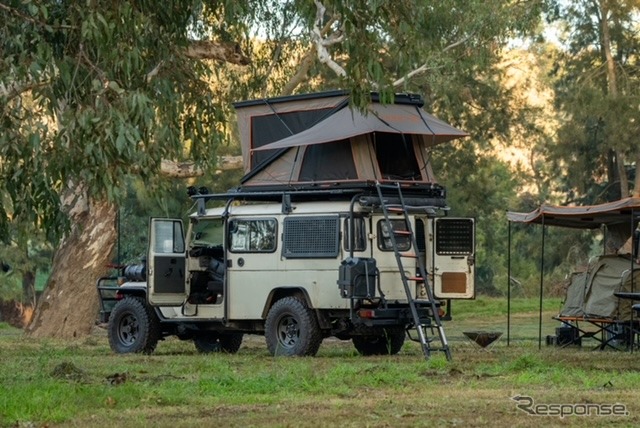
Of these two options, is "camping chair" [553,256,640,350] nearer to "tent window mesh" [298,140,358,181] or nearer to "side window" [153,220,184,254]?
"tent window mesh" [298,140,358,181]

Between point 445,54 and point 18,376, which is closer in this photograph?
point 18,376

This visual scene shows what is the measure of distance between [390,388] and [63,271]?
47.4 ft

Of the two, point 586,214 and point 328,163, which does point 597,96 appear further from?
point 328,163

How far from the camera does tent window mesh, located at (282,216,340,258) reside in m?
17.9

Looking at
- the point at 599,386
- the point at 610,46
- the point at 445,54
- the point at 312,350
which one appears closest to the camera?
the point at 599,386

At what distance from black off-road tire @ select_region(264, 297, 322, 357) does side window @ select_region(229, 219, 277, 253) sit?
2.43ft

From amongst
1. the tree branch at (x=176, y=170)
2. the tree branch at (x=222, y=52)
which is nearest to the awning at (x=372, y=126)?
the tree branch at (x=222, y=52)

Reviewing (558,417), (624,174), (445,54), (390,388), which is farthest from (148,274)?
(624,174)

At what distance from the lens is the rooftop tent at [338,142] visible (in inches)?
768

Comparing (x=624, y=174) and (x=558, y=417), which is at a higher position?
(x=624, y=174)

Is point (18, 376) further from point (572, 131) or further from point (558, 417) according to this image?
point (572, 131)

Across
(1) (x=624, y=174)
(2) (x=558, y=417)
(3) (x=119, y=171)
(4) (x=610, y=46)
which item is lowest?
(2) (x=558, y=417)

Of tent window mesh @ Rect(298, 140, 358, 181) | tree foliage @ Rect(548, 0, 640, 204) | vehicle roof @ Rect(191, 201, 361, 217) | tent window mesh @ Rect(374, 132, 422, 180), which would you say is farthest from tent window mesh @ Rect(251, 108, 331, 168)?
tree foliage @ Rect(548, 0, 640, 204)

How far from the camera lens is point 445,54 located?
3388 centimetres
